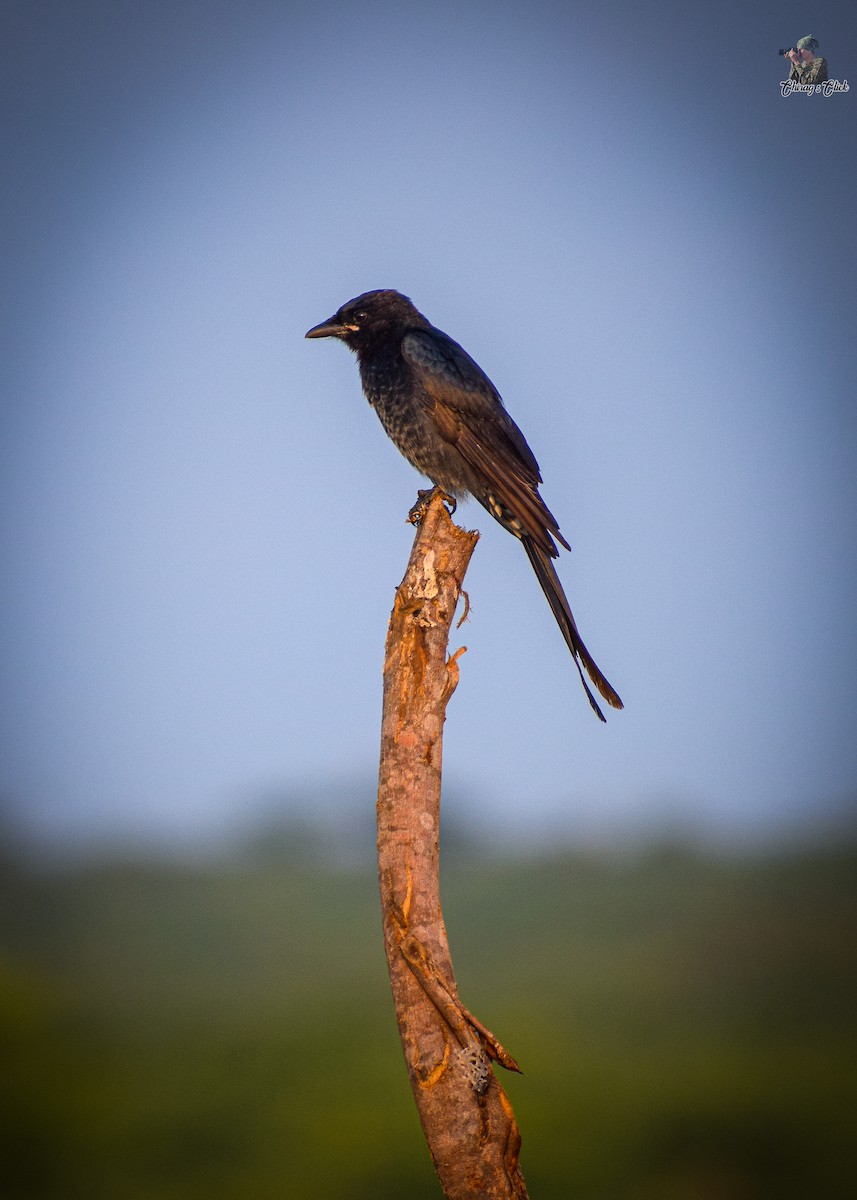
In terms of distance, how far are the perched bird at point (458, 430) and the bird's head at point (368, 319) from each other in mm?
55

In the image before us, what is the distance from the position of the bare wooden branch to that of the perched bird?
67cm

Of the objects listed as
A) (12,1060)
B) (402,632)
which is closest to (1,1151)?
(12,1060)

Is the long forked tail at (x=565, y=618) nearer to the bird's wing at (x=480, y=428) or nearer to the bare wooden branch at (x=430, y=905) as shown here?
the bird's wing at (x=480, y=428)

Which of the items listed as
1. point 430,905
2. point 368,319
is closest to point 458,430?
point 368,319

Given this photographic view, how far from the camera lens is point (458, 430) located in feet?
13.1

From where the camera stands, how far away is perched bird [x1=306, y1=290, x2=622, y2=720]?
12.4ft

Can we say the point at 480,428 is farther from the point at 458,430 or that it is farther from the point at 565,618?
the point at 565,618

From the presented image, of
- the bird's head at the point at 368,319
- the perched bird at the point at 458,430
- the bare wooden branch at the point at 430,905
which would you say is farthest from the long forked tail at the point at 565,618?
the bird's head at the point at 368,319

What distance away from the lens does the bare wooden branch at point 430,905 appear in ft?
8.38

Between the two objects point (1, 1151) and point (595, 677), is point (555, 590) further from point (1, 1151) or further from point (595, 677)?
point (1, 1151)

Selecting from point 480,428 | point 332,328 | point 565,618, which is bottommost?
point 565,618

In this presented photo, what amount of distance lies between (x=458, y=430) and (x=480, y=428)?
91mm

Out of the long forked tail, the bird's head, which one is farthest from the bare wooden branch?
the bird's head

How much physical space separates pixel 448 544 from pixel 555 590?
25.9 inches
